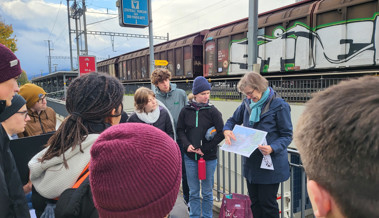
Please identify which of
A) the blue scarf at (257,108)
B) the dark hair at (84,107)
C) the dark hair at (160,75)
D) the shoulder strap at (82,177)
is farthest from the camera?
the dark hair at (160,75)

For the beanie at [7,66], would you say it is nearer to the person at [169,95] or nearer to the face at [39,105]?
the face at [39,105]

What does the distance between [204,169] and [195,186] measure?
0.31 meters

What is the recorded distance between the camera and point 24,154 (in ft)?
6.08

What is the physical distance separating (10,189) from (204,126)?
2.10 metres

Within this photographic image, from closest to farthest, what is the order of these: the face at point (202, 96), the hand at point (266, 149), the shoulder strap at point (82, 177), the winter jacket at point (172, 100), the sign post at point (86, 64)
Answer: the shoulder strap at point (82, 177)
the hand at point (266, 149)
the face at point (202, 96)
the winter jacket at point (172, 100)
the sign post at point (86, 64)

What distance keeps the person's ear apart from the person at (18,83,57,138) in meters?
3.42

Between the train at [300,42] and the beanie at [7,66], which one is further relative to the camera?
the train at [300,42]

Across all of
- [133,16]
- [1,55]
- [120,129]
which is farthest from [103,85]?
[133,16]

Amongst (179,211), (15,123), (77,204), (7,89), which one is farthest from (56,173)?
(15,123)

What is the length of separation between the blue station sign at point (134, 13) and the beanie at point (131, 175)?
6210 mm

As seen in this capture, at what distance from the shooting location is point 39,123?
3.37 m

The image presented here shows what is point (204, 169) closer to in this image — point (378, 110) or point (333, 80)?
point (378, 110)

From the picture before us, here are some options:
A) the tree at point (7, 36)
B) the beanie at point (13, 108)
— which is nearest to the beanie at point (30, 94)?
the beanie at point (13, 108)

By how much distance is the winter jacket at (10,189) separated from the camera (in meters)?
1.38
